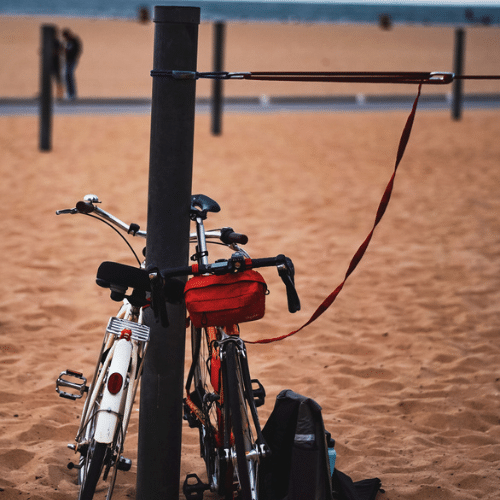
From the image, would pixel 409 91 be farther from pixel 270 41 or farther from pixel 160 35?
pixel 160 35

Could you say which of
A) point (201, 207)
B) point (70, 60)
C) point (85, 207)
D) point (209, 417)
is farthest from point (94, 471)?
point (70, 60)

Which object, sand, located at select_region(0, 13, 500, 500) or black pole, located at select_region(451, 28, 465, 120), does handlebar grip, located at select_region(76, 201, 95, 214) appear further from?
black pole, located at select_region(451, 28, 465, 120)

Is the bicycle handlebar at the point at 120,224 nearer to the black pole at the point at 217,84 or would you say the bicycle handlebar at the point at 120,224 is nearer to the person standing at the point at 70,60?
the black pole at the point at 217,84

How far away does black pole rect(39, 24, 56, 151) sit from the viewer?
11172 mm

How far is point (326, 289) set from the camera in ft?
20.2

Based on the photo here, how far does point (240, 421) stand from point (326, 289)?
359cm

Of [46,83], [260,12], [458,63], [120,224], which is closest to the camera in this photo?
[120,224]

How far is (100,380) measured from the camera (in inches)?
Answer: 111

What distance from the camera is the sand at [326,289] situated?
3.73m

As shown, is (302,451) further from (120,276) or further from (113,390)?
(120,276)

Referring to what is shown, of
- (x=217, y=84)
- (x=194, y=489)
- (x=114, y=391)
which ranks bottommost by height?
(x=194, y=489)

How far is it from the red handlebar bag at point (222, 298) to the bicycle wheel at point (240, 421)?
0.47 ft

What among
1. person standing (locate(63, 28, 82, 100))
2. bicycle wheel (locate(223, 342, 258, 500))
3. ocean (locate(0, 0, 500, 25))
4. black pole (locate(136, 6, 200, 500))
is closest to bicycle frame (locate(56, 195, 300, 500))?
bicycle wheel (locate(223, 342, 258, 500))

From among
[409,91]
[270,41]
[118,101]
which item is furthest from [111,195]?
[270,41]
